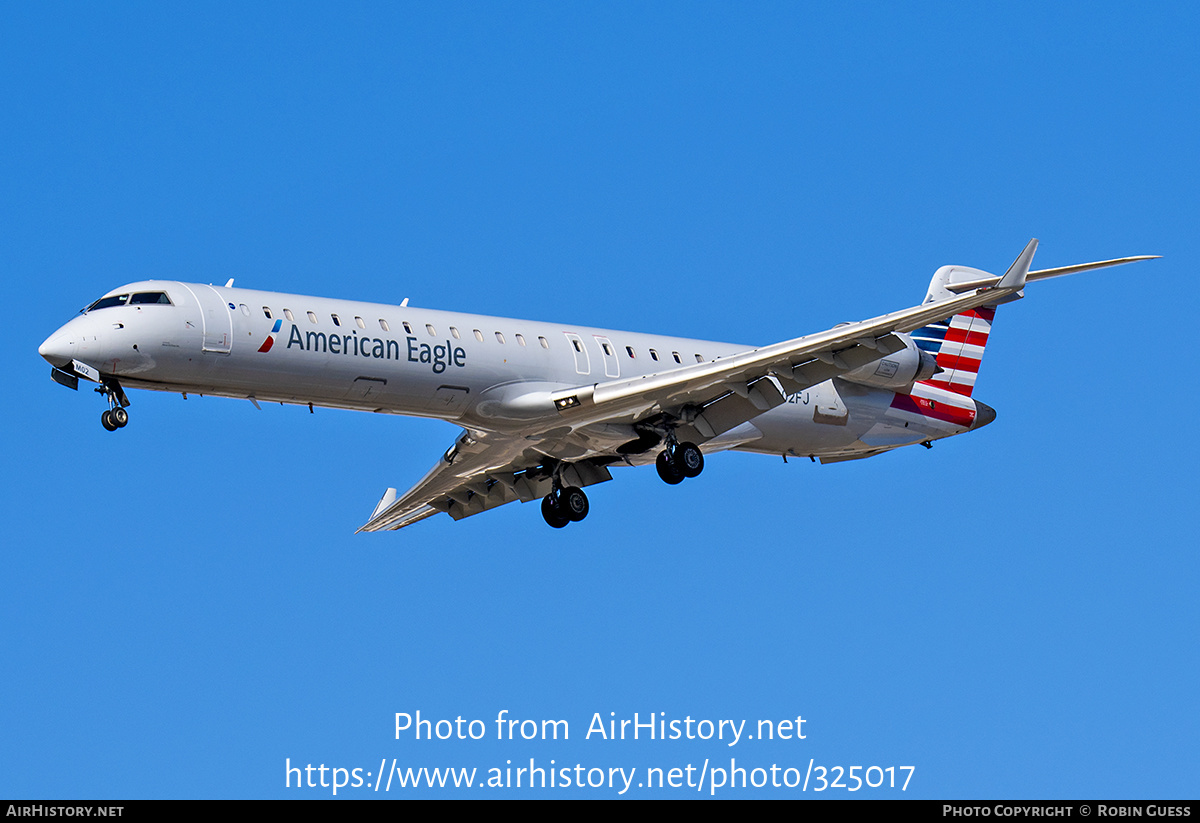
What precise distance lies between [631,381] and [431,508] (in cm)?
745

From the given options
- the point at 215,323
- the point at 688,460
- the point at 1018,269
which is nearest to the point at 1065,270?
the point at 1018,269

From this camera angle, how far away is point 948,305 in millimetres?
26203

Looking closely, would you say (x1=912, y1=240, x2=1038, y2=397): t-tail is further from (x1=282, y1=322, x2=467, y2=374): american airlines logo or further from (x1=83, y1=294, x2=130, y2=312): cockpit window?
(x1=83, y1=294, x2=130, y2=312): cockpit window

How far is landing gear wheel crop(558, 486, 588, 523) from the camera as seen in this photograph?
3088 centimetres

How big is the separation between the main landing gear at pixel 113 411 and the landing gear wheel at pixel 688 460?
29.8ft

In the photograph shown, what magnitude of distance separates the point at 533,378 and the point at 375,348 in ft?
9.48

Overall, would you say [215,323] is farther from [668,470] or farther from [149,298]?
[668,470]

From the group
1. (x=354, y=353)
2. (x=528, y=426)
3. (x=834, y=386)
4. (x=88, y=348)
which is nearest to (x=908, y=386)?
(x=834, y=386)

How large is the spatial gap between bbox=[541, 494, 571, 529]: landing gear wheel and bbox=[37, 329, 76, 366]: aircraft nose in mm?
9763

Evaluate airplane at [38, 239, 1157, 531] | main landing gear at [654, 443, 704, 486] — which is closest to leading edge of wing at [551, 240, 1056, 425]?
airplane at [38, 239, 1157, 531]

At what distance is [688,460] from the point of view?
28.5 m
